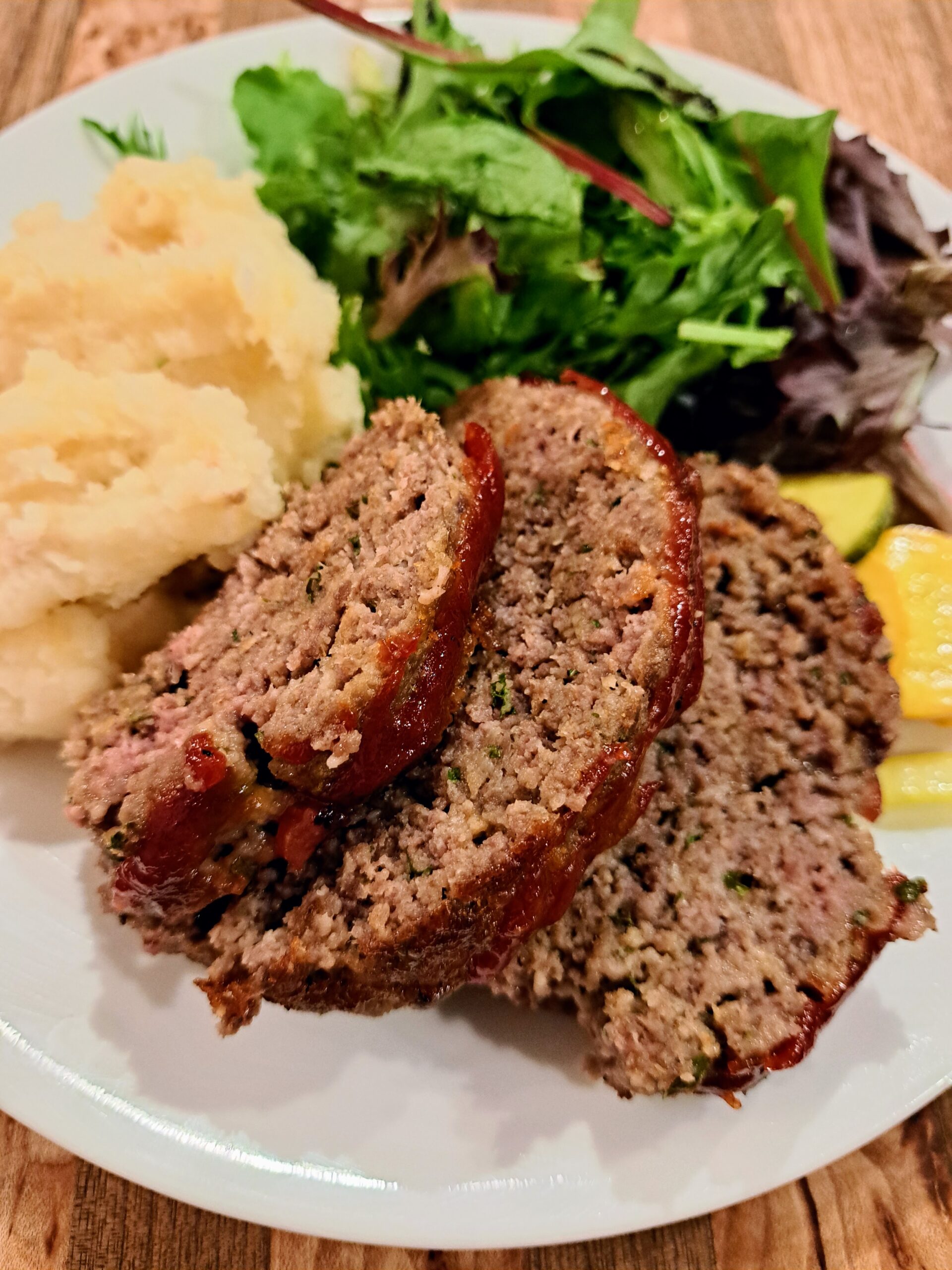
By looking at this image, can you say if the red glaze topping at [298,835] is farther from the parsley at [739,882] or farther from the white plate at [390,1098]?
the parsley at [739,882]

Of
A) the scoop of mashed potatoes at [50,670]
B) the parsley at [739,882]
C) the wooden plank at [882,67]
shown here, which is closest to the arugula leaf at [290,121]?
the scoop of mashed potatoes at [50,670]

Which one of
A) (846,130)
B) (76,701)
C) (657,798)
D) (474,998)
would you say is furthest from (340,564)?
(846,130)

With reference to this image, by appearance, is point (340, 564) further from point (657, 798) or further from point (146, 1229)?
point (146, 1229)

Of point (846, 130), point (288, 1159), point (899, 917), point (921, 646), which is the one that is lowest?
point (288, 1159)

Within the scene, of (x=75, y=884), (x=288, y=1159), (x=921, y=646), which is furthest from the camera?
(x=921, y=646)

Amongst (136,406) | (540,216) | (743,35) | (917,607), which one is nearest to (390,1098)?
(136,406)

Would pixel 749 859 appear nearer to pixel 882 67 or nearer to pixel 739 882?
pixel 739 882
